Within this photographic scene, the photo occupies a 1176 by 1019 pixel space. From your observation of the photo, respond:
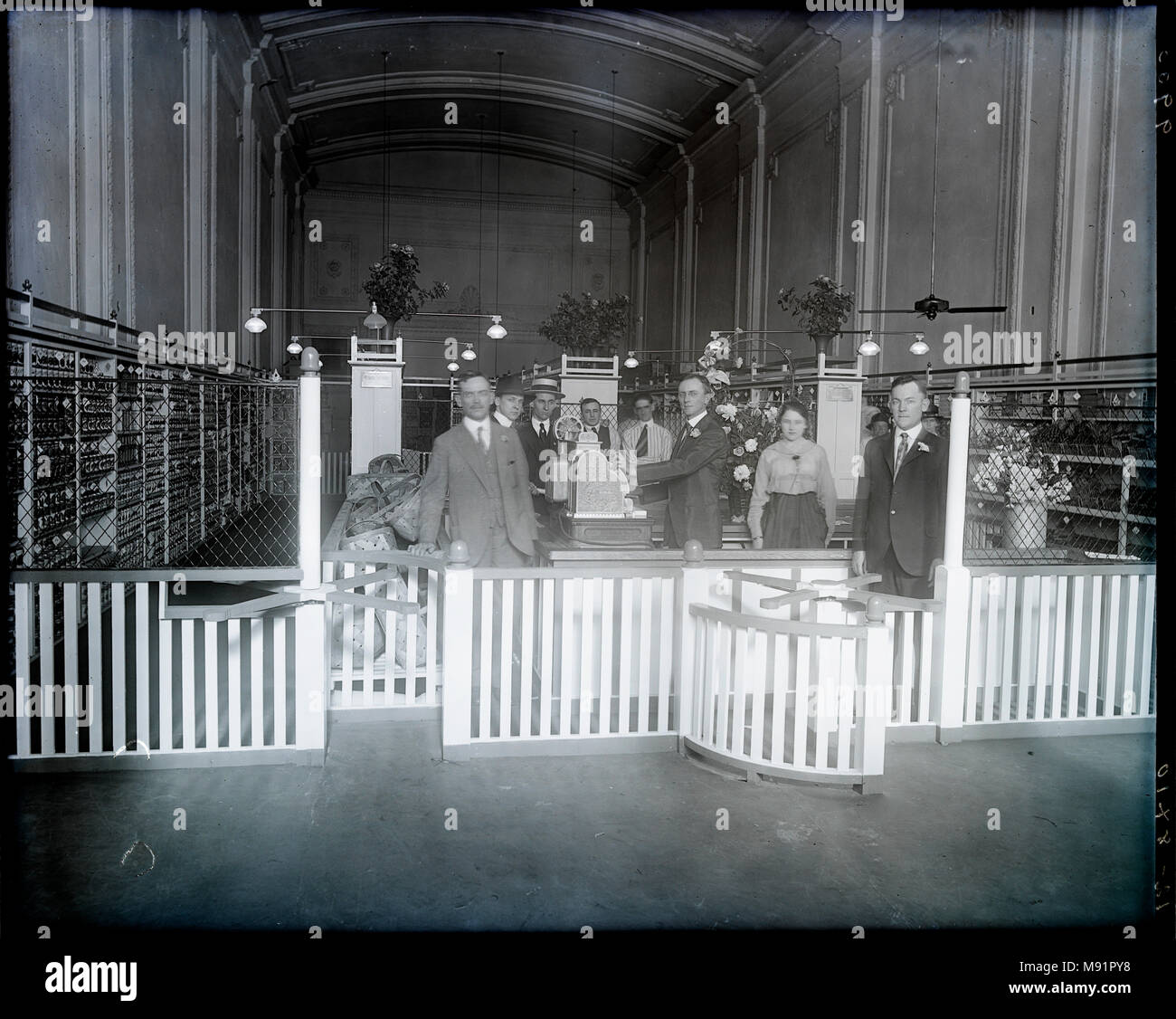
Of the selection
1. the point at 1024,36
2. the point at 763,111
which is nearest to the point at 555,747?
the point at 1024,36

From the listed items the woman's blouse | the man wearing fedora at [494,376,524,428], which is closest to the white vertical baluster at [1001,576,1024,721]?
the woman's blouse

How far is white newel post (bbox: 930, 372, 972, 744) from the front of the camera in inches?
165

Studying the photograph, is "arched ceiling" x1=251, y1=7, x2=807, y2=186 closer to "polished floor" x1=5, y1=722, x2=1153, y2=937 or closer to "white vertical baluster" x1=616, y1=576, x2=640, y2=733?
"white vertical baluster" x1=616, y1=576, x2=640, y2=733

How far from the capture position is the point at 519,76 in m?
16.4

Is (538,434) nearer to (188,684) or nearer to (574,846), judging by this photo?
(188,684)

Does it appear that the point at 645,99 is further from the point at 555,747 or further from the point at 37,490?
Result: the point at 555,747

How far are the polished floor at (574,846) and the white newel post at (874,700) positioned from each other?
0.40 feet

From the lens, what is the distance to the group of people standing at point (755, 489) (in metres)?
4.60

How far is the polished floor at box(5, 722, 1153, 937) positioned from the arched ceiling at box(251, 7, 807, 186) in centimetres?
1029

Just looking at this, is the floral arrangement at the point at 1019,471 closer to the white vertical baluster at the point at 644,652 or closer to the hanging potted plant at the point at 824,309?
the hanging potted plant at the point at 824,309

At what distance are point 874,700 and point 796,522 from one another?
2.11m

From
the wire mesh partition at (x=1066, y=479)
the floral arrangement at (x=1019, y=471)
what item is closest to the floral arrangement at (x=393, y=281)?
the wire mesh partition at (x=1066, y=479)

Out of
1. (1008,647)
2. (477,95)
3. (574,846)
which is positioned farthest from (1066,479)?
(477,95)

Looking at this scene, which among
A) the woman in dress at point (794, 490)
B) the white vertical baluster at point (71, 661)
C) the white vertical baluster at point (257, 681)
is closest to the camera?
the white vertical baluster at point (71, 661)
